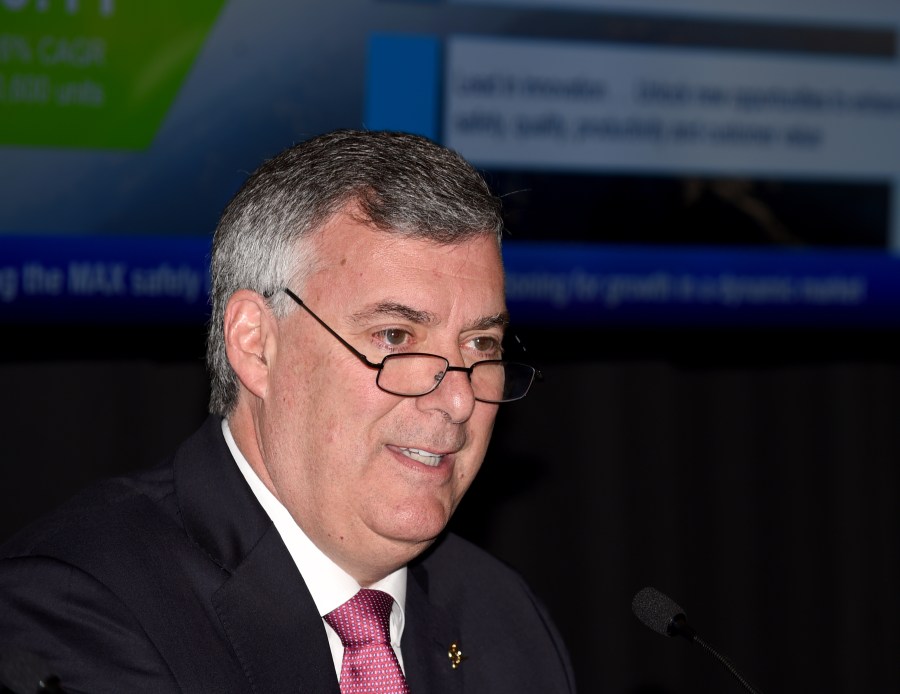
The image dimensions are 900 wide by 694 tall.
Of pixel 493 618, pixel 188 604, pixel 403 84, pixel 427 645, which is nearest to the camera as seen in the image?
pixel 188 604

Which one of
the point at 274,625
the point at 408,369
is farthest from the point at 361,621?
the point at 408,369

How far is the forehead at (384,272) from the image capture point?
1730 millimetres

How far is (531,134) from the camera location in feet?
11.7

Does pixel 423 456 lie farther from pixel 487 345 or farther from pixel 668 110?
pixel 668 110

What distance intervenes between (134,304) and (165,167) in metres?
0.37

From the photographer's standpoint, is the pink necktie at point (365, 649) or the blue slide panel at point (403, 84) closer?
the pink necktie at point (365, 649)

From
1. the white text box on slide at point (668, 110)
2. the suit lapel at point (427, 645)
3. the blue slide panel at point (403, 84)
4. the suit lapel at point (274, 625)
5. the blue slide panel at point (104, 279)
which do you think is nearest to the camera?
the suit lapel at point (274, 625)

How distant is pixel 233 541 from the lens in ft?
5.83

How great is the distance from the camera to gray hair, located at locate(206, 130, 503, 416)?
69.4 inches

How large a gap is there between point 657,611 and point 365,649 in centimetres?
43

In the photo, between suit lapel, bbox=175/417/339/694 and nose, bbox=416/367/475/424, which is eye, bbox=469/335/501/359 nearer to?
nose, bbox=416/367/475/424

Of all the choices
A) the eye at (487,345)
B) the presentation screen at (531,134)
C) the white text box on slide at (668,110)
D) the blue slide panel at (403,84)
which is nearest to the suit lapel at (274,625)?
the eye at (487,345)

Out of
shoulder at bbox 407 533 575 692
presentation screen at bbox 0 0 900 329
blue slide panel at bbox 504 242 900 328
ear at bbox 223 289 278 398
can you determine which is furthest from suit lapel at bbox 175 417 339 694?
blue slide panel at bbox 504 242 900 328

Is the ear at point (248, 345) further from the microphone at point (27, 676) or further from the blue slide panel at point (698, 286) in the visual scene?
the blue slide panel at point (698, 286)
